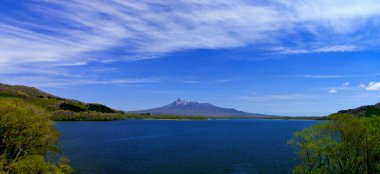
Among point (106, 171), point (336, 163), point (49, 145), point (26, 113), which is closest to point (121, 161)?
point (106, 171)

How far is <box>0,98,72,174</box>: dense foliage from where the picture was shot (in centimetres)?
5066

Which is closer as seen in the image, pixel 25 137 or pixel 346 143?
pixel 25 137

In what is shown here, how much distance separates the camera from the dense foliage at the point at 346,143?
57.8 meters

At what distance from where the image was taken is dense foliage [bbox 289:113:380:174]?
190 ft

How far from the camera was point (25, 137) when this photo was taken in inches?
2218

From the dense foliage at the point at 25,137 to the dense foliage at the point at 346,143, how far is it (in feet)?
145

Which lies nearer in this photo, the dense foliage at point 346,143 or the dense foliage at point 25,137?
the dense foliage at point 25,137

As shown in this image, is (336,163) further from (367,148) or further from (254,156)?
(254,156)

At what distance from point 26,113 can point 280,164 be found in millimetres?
71385

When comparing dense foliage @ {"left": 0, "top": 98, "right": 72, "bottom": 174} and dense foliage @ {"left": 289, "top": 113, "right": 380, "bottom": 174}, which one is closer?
dense foliage @ {"left": 0, "top": 98, "right": 72, "bottom": 174}

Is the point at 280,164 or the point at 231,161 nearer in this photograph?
the point at 280,164

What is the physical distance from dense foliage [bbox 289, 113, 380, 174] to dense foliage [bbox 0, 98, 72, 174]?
44228 millimetres

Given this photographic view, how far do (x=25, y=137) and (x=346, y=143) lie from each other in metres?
54.7

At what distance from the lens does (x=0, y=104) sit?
178 feet
